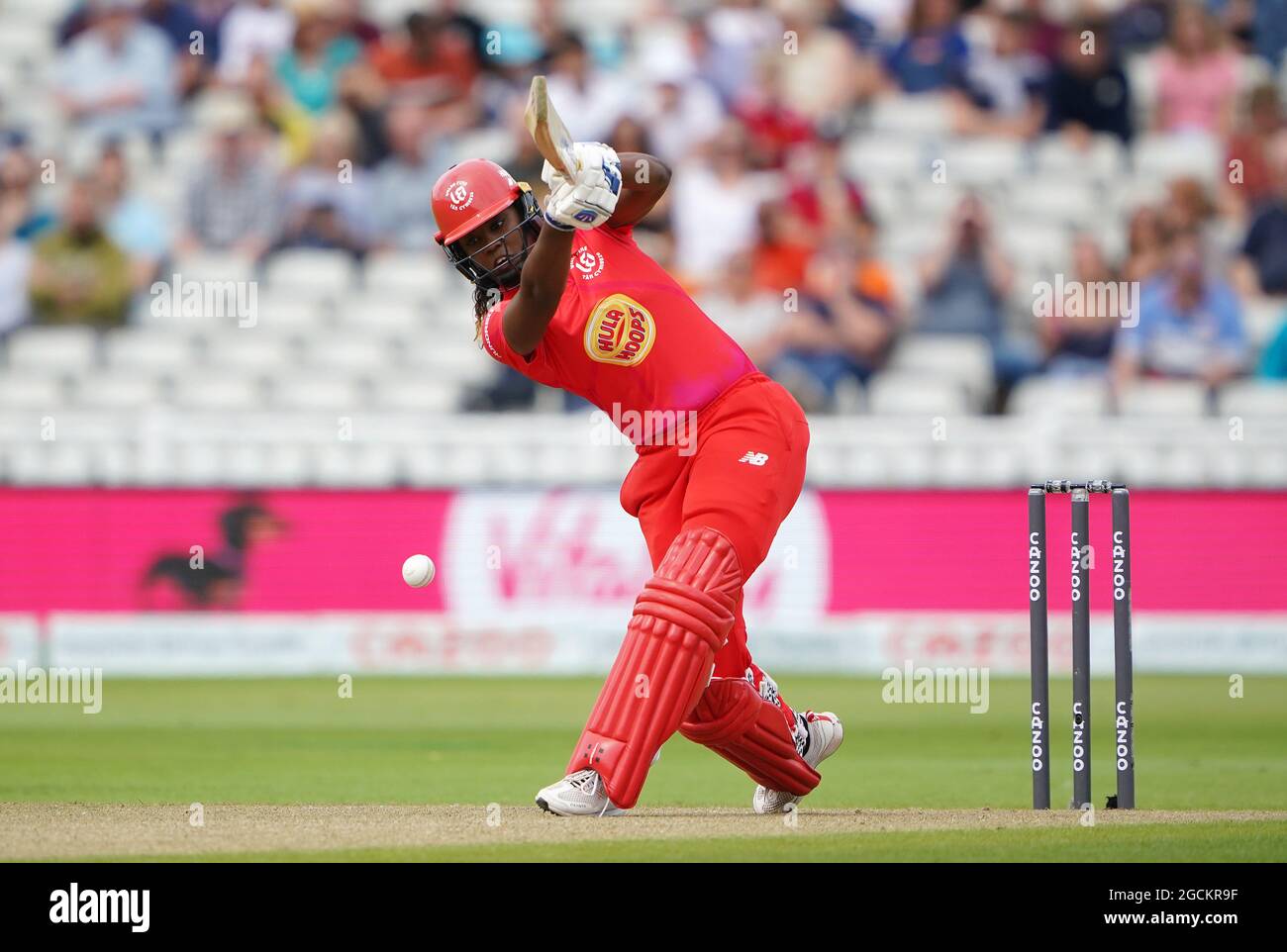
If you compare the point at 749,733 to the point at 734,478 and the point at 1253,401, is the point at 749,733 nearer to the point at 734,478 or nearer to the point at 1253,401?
the point at 734,478

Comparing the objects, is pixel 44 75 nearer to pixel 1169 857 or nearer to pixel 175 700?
pixel 175 700

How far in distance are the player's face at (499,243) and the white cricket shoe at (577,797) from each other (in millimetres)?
1650

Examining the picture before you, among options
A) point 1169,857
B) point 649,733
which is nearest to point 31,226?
point 649,733

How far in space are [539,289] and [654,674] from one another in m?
1.23

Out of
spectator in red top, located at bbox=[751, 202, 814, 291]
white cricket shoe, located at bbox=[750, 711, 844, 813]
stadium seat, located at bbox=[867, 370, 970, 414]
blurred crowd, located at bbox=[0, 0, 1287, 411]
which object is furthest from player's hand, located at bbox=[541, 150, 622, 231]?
spectator in red top, located at bbox=[751, 202, 814, 291]

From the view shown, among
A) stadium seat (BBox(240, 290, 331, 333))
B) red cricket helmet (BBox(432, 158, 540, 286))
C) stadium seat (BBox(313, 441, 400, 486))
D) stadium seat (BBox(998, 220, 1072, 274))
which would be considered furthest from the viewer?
stadium seat (BBox(998, 220, 1072, 274))

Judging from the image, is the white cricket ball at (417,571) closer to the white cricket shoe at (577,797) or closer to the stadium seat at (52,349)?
the white cricket shoe at (577,797)

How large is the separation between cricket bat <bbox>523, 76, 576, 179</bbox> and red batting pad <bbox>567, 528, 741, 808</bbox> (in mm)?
1314

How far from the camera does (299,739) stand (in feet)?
34.4

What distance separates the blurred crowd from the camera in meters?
15.5

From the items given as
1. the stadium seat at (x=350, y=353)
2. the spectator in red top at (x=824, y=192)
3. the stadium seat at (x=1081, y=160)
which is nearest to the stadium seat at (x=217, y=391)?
the stadium seat at (x=350, y=353)

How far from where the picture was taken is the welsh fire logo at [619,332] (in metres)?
6.45

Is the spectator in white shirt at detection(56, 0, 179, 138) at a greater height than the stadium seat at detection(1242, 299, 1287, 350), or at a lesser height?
greater

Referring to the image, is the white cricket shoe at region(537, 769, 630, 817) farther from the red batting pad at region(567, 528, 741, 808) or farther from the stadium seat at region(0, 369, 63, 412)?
the stadium seat at region(0, 369, 63, 412)
